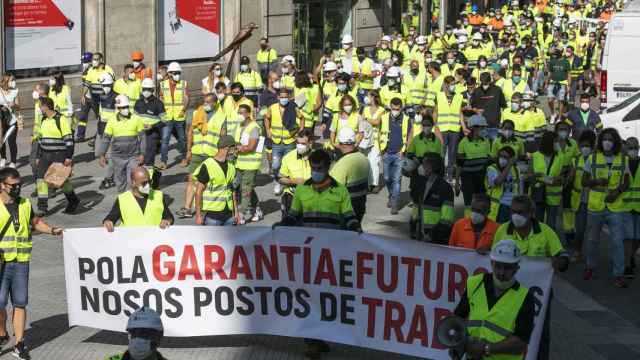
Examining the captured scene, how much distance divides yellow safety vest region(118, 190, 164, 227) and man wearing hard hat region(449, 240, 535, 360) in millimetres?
4474

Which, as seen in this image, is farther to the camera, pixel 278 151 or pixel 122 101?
pixel 278 151

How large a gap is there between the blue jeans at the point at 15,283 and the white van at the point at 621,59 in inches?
666

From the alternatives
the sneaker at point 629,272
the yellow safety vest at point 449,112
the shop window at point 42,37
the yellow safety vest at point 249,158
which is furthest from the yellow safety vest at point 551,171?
Answer: the shop window at point 42,37

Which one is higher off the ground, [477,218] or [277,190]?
[477,218]

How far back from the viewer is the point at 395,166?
19.3m

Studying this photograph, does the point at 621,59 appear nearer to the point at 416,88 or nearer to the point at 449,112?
the point at 416,88

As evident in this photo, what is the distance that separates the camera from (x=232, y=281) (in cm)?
1152

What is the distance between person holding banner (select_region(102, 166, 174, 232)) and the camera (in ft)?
39.3

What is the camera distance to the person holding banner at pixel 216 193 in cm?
1383

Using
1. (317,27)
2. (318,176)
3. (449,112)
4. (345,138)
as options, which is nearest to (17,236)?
(318,176)

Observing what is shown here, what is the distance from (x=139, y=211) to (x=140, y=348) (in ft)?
18.3

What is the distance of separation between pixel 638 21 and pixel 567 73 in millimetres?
5101

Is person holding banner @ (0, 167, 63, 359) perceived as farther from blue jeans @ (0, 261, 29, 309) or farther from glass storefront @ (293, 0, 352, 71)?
glass storefront @ (293, 0, 352, 71)

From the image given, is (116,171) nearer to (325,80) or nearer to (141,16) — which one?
(325,80)
